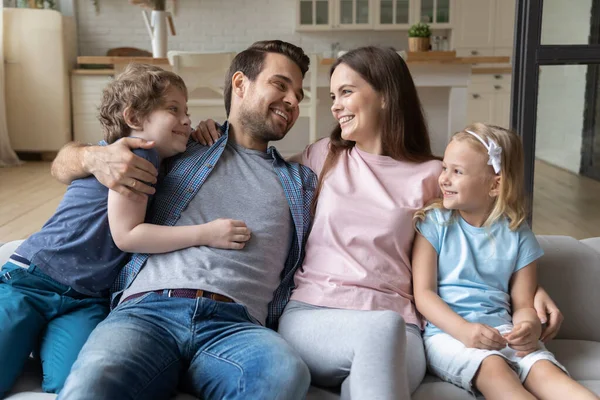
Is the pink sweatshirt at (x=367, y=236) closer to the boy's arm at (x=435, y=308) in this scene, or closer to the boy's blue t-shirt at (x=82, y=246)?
the boy's arm at (x=435, y=308)

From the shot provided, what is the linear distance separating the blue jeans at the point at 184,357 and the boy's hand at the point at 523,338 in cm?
46

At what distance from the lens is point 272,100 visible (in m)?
1.78

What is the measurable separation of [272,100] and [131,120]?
14.5 inches

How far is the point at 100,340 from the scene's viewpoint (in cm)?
133

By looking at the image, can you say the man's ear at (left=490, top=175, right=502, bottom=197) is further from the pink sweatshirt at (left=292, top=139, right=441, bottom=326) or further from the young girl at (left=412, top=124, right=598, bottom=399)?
the pink sweatshirt at (left=292, top=139, right=441, bottom=326)

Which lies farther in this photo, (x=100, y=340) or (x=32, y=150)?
(x=32, y=150)

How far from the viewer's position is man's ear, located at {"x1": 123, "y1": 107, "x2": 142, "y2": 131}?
1637 millimetres

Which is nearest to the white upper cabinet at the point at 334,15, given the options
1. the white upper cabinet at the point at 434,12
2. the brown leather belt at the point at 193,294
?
the white upper cabinet at the point at 434,12

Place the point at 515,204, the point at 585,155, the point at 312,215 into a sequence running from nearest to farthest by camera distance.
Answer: the point at 515,204 < the point at 312,215 < the point at 585,155

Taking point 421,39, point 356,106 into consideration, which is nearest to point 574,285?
point 356,106

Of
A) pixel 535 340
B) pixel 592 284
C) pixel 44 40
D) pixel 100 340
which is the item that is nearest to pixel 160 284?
pixel 100 340

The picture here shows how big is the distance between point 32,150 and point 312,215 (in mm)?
5229

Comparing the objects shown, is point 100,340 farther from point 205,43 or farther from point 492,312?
point 205,43

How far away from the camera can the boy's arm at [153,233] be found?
1.53 meters
